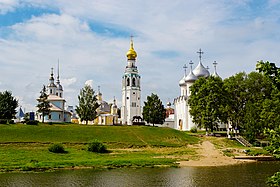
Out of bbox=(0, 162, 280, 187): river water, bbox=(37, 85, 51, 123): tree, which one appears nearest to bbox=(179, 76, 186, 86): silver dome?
bbox=(37, 85, 51, 123): tree

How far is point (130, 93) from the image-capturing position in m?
96.9

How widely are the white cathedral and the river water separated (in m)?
47.2

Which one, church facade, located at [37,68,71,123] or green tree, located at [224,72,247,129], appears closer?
green tree, located at [224,72,247,129]

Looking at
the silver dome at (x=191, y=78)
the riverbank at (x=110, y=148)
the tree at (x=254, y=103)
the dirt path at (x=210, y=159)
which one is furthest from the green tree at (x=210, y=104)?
the silver dome at (x=191, y=78)

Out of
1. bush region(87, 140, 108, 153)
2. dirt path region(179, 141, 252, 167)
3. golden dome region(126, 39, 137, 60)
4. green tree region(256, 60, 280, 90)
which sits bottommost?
dirt path region(179, 141, 252, 167)

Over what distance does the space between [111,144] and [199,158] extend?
505 inches

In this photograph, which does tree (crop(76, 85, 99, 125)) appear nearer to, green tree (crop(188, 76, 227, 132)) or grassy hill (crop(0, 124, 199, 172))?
grassy hill (crop(0, 124, 199, 172))

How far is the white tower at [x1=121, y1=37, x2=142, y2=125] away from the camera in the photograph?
9706 centimetres

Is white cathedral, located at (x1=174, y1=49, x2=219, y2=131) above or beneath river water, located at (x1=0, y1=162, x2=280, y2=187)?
above

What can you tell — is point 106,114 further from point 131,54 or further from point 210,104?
point 210,104

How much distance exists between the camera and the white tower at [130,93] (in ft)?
318

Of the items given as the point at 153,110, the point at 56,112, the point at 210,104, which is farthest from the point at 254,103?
the point at 56,112

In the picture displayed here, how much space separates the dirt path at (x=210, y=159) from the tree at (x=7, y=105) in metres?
34.0

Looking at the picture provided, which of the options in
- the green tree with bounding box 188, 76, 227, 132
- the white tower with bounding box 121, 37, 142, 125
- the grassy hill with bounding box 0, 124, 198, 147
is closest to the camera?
the grassy hill with bounding box 0, 124, 198, 147
